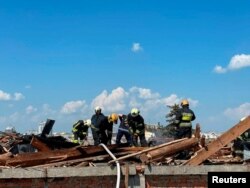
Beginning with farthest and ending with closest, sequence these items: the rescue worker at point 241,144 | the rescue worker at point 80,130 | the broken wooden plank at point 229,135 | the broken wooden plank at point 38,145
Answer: the rescue worker at point 80,130, the rescue worker at point 241,144, the broken wooden plank at point 38,145, the broken wooden plank at point 229,135

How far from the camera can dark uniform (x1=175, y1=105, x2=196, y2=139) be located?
14133 millimetres

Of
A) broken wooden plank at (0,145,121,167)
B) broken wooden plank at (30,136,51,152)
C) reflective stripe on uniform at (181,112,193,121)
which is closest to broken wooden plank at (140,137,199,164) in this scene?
broken wooden plank at (0,145,121,167)

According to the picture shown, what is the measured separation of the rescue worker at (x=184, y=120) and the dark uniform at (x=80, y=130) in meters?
4.43

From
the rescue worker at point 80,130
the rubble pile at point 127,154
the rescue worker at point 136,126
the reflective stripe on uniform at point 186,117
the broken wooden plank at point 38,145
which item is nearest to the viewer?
the rubble pile at point 127,154

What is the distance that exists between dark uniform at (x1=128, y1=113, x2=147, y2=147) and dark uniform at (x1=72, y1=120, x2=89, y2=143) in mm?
2745

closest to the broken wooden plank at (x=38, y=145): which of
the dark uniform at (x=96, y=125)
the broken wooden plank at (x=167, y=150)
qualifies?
the broken wooden plank at (x=167, y=150)

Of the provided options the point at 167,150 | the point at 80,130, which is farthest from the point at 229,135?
the point at 80,130

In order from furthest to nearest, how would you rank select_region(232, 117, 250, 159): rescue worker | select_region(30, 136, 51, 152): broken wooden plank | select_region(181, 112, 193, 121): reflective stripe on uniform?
select_region(181, 112, 193, 121): reflective stripe on uniform < select_region(232, 117, 250, 159): rescue worker < select_region(30, 136, 51, 152): broken wooden plank

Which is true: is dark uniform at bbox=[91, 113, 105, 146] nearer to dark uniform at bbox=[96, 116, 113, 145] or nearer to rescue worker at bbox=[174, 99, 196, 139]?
dark uniform at bbox=[96, 116, 113, 145]

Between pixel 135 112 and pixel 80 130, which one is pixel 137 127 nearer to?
pixel 135 112

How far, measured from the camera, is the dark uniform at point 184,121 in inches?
556

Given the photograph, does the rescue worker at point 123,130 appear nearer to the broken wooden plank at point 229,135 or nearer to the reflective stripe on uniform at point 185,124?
the reflective stripe on uniform at point 185,124

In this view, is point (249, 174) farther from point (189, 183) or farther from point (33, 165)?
point (33, 165)

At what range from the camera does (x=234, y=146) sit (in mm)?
12445
